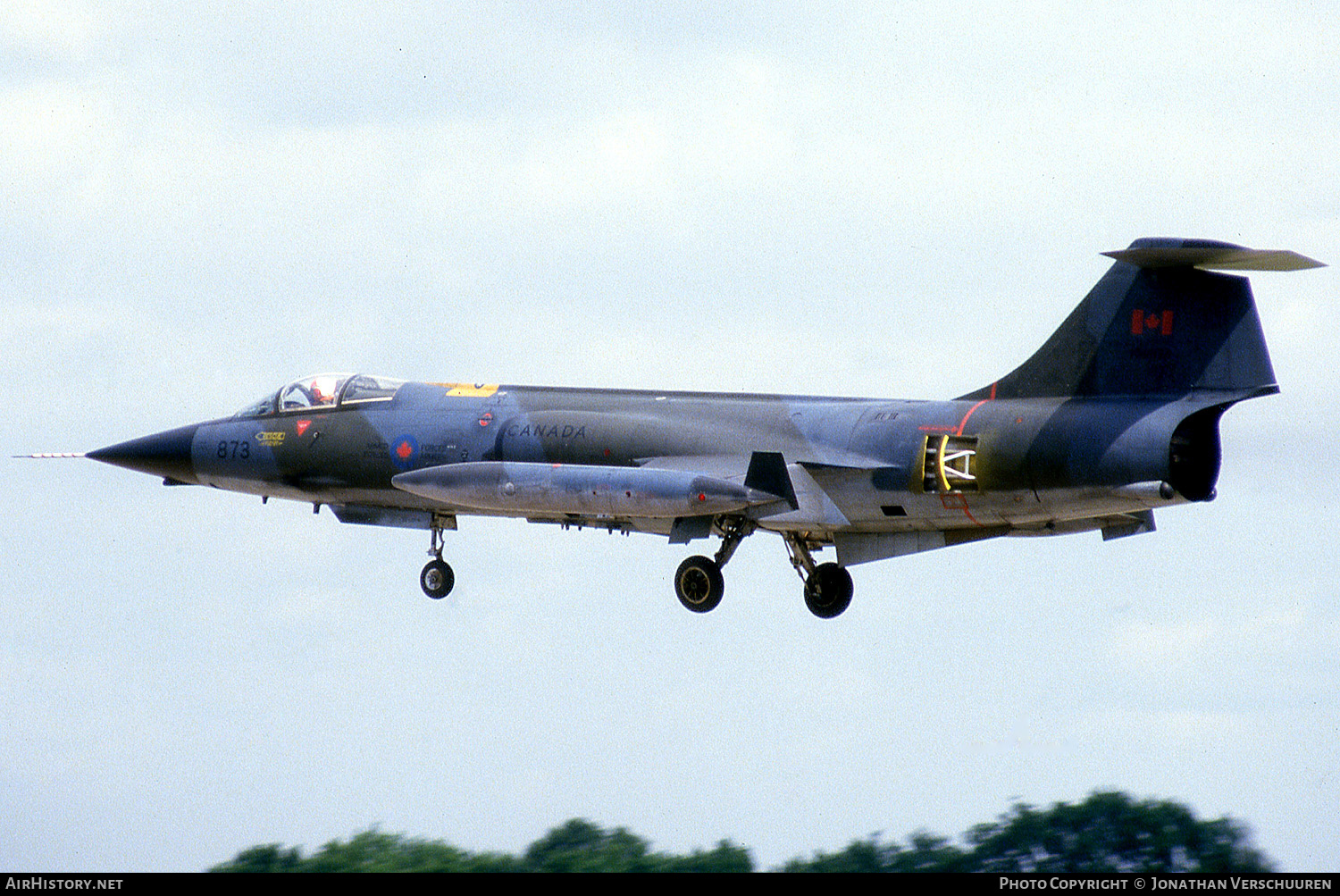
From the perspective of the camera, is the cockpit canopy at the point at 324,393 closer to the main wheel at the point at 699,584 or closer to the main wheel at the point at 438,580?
the main wheel at the point at 438,580

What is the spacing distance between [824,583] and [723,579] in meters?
1.81

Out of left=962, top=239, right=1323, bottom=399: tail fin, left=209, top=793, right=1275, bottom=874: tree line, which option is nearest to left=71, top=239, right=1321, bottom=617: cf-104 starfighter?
left=962, top=239, right=1323, bottom=399: tail fin

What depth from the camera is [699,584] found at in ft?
89.6

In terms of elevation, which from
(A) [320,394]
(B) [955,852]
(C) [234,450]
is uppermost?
(A) [320,394]

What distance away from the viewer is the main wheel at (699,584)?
27266mm

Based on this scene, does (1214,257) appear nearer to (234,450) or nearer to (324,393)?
(324,393)

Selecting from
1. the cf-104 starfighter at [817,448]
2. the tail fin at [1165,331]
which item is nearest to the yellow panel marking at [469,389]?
the cf-104 starfighter at [817,448]

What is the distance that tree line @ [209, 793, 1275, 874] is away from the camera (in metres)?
37.0

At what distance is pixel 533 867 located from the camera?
37.0 meters

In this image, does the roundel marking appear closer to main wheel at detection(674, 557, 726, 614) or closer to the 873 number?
the 873 number

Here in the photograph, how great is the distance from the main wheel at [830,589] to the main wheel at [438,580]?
5.40 m

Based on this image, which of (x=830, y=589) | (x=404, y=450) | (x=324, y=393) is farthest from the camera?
(x=324, y=393)

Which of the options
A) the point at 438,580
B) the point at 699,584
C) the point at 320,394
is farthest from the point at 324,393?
the point at 699,584
